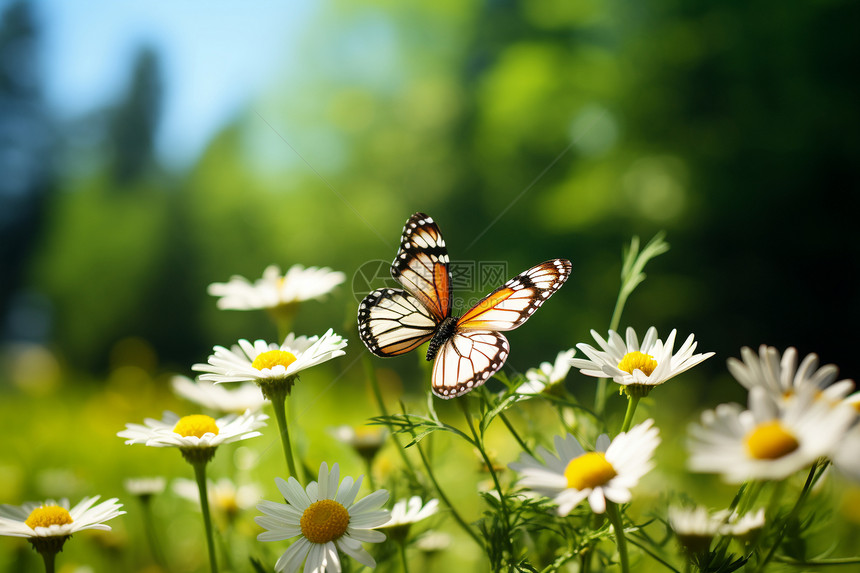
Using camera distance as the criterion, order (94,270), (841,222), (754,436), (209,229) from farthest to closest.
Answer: (94,270), (209,229), (841,222), (754,436)

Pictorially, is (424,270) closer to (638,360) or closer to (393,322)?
(393,322)

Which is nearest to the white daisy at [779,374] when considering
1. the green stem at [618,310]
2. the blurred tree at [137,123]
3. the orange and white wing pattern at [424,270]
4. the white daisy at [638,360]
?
the white daisy at [638,360]

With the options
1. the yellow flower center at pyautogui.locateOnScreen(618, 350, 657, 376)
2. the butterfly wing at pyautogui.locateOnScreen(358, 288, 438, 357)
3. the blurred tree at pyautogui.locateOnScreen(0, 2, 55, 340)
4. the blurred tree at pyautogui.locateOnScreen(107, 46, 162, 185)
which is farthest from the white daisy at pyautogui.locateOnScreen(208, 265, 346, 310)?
the blurred tree at pyautogui.locateOnScreen(0, 2, 55, 340)

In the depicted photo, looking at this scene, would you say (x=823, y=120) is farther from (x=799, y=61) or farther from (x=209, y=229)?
(x=209, y=229)

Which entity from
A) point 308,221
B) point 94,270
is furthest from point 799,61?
point 94,270

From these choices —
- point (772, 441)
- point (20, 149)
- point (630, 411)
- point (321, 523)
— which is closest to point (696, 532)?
point (630, 411)

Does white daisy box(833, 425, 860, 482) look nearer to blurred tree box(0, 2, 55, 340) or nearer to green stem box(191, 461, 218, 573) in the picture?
green stem box(191, 461, 218, 573)
